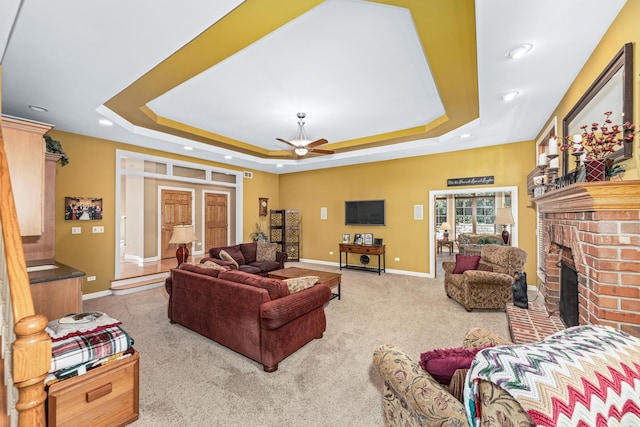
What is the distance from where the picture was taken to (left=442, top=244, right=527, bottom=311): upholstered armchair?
3754mm

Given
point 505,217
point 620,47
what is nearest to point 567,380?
point 620,47

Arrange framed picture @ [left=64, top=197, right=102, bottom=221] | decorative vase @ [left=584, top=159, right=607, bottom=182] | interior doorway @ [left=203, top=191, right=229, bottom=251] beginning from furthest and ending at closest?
1. interior doorway @ [left=203, top=191, right=229, bottom=251]
2. framed picture @ [left=64, top=197, right=102, bottom=221]
3. decorative vase @ [left=584, top=159, right=607, bottom=182]

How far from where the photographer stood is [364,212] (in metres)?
6.80

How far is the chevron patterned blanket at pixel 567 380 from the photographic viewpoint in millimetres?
772

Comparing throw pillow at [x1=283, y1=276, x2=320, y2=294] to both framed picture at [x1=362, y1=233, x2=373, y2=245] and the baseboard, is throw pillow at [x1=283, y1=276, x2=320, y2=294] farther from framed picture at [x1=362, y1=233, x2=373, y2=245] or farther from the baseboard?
the baseboard

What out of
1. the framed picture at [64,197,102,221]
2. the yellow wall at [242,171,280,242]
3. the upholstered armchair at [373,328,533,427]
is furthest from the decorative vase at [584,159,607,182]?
the yellow wall at [242,171,280,242]

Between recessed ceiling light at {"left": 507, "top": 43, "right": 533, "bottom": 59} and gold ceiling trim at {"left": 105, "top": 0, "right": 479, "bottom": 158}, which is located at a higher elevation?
gold ceiling trim at {"left": 105, "top": 0, "right": 479, "bottom": 158}

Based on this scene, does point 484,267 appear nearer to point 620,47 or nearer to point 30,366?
point 620,47

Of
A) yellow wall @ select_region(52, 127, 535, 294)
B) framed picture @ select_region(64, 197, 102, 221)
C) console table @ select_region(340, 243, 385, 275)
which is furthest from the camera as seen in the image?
console table @ select_region(340, 243, 385, 275)

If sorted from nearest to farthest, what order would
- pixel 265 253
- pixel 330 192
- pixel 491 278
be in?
pixel 491 278
pixel 265 253
pixel 330 192

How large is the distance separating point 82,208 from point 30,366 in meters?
4.48

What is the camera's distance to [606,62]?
6.59 feet

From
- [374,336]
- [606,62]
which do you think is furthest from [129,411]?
[606,62]

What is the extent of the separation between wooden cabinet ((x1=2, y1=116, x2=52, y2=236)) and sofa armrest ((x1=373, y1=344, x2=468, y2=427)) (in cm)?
358
